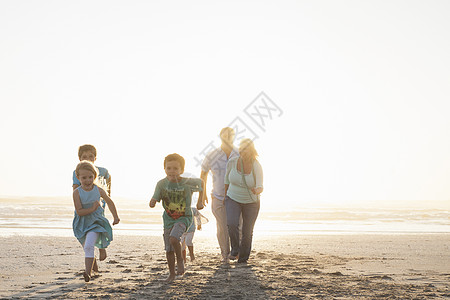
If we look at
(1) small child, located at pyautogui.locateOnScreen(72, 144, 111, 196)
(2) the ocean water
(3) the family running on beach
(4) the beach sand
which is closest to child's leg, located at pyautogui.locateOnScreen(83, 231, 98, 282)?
(3) the family running on beach

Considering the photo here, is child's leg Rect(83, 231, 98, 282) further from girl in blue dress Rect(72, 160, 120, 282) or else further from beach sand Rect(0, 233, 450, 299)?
beach sand Rect(0, 233, 450, 299)

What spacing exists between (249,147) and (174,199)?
2026mm

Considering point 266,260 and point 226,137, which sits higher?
point 226,137

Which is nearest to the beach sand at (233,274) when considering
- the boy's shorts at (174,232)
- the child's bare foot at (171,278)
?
the child's bare foot at (171,278)

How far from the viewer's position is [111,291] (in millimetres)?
4812

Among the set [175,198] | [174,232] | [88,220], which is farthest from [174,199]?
[88,220]

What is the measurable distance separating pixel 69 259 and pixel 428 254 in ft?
18.5

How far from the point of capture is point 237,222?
24.3 ft

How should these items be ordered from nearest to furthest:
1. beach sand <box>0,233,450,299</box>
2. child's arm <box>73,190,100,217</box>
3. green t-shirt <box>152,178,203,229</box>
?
beach sand <box>0,233,450,299</box>, child's arm <box>73,190,100,217</box>, green t-shirt <box>152,178,203,229</box>

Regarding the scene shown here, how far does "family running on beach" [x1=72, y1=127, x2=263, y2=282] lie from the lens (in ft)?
18.8

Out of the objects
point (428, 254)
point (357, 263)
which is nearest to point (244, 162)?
point (357, 263)

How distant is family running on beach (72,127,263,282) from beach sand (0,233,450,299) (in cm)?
31

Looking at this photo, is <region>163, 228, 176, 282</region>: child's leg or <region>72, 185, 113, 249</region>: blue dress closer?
<region>163, 228, 176, 282</region>: child's leg

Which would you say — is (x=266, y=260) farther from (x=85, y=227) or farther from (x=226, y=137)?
(x=85, y=227)
